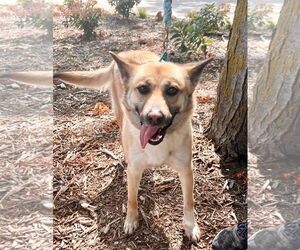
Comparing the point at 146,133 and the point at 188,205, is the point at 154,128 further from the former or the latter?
the point at 188,205

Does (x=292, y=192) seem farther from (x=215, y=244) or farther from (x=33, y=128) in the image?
(x=33, y=128)

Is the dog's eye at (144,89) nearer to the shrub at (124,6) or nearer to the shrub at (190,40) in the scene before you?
the shrub at (190,40)

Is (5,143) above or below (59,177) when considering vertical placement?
above

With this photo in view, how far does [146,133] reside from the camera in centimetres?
225

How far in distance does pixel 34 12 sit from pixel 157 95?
1432 millimetres

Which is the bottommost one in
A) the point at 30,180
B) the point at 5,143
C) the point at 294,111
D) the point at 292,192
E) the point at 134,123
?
the point at 30,180

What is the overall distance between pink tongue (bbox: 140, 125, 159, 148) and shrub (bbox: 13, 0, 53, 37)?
1.14 m

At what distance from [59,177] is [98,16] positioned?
4.84 meters

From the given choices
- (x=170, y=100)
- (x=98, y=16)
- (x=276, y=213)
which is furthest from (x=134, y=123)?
(x=98, y=16)

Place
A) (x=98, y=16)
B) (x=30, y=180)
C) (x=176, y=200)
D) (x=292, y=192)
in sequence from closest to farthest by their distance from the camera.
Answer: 1. (x=292, y=192)
2. (x=30, y=180)
3. (x=176, y=200)
4. (x=98, y=16)

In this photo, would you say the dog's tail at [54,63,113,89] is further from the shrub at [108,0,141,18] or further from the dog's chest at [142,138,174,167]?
the shrub at [108,0,141,18]

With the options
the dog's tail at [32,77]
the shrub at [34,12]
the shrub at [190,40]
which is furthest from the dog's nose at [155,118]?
the shrub at [190,40]

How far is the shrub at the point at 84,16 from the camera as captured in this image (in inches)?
275

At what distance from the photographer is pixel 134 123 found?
95.2 inches
